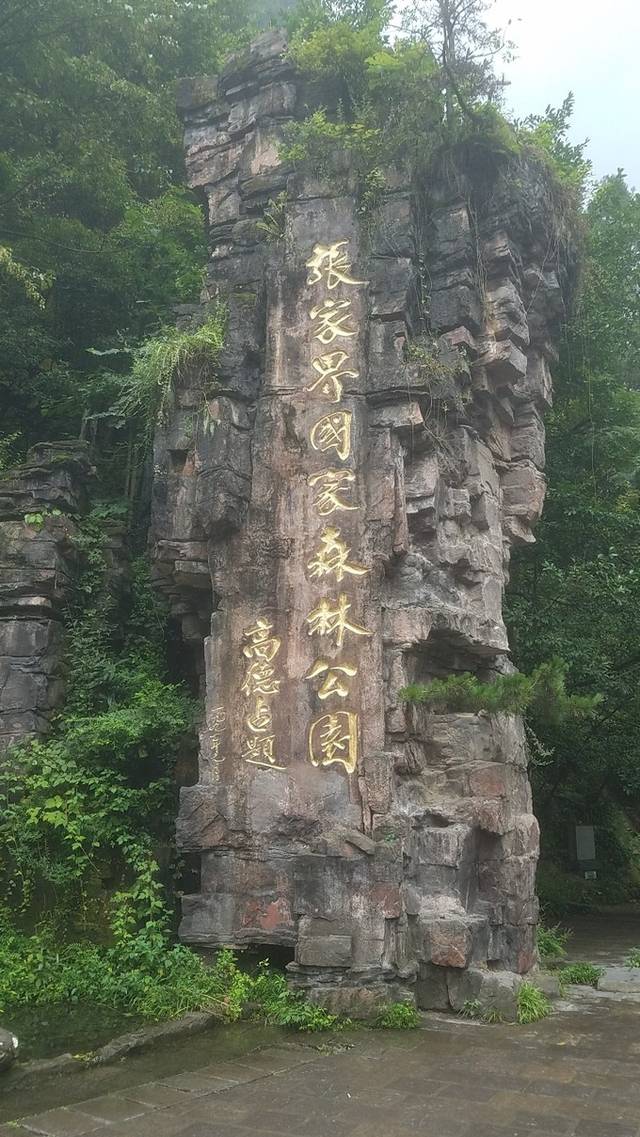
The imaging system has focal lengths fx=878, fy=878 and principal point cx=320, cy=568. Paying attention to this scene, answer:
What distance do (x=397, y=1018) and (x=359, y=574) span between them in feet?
9.94

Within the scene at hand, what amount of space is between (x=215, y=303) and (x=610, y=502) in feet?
21.6

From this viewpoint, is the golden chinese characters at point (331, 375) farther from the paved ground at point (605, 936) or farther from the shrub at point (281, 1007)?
the paved ground at point (605, 936)

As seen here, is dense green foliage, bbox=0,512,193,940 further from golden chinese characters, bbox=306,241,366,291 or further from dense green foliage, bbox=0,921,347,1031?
golden chinese characters, bbox=306,241,366,291

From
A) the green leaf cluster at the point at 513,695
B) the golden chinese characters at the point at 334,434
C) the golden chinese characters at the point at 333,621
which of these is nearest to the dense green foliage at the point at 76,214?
the golden chinese characters at the point at 334,434

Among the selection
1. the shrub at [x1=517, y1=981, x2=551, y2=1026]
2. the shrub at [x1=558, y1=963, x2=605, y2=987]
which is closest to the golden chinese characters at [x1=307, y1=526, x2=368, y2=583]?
the shrub at [x1=517, y1=981, x2=551, y2=1026]

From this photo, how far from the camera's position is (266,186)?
832 centimetres

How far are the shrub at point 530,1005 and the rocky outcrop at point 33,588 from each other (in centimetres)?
482

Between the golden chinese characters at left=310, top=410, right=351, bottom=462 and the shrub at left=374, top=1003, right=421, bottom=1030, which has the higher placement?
the golden chinese characters at left=310, top=410, right=351, bottom=462

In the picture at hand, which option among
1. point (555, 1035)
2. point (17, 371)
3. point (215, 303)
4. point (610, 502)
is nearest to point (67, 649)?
point (215, 303)

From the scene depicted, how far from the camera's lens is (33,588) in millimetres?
8758

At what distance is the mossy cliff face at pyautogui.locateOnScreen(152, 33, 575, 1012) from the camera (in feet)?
20.2

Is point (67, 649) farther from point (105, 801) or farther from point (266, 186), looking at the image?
point (266, 186)

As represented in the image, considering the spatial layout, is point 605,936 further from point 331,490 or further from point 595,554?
point 331,490

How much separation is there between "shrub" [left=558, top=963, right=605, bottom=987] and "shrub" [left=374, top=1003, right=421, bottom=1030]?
1956 mm
